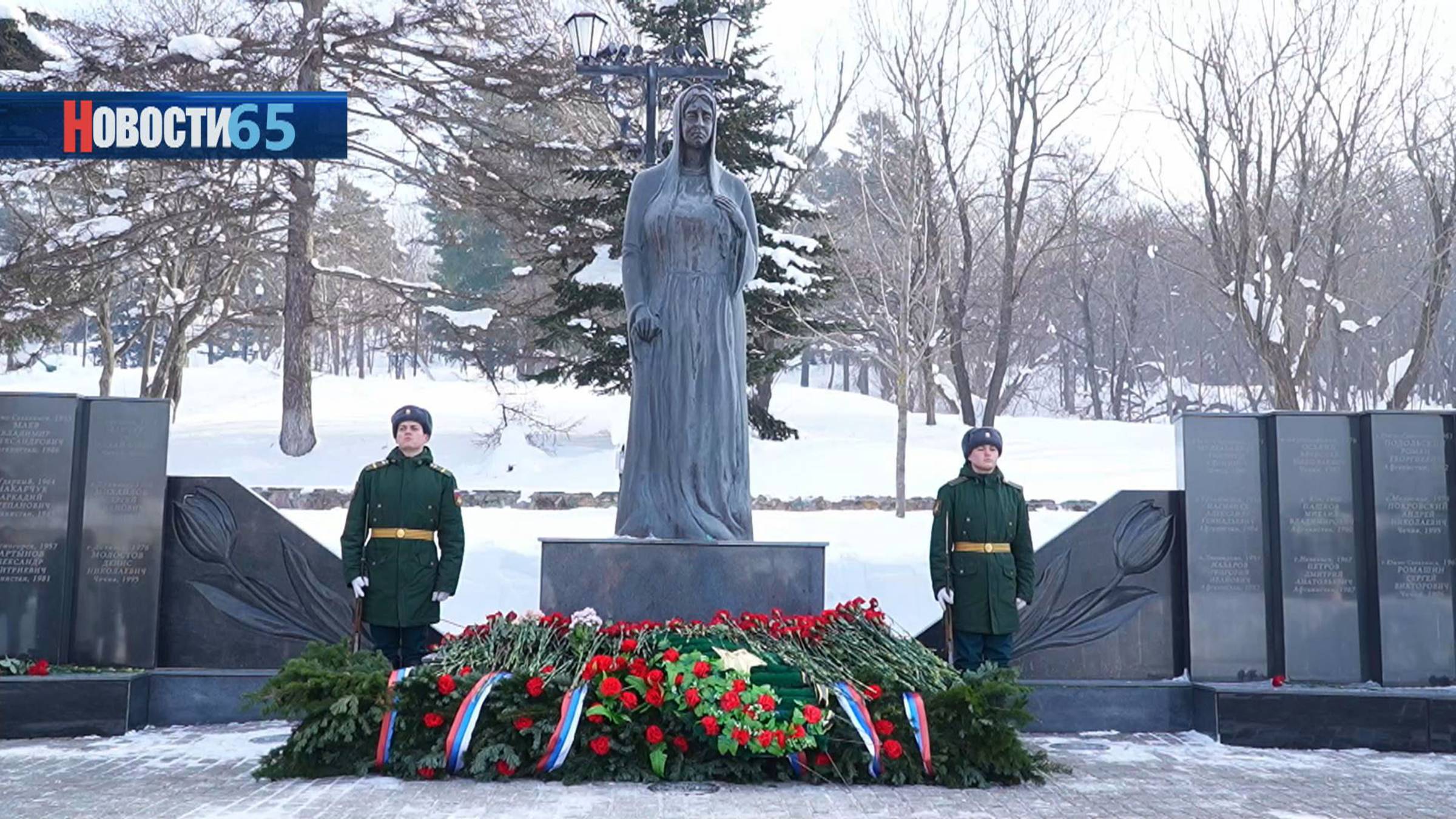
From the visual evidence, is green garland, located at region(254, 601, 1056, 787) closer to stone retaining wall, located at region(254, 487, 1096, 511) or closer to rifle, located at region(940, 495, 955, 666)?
rifle, located at region(940, 495, 955, 666)

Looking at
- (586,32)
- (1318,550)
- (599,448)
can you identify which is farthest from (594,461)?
(1318,550)

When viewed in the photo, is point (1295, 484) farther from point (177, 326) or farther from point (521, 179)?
point (177, 326)

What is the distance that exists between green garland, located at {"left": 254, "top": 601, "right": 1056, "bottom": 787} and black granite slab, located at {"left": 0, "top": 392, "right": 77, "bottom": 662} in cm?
256

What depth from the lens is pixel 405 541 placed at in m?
6.54

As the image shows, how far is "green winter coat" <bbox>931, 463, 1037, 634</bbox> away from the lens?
6676 mm

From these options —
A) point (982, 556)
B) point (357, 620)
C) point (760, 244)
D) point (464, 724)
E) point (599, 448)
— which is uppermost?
point (760, 244)

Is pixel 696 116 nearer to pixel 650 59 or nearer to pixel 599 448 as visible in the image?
pixel 650 59

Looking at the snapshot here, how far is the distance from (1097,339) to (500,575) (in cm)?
4311

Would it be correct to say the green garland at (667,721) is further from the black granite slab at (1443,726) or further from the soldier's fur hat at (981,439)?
the black granite slab at (1443,726)

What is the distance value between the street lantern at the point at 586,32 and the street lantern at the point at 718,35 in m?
0.95

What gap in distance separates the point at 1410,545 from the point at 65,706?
8.01m

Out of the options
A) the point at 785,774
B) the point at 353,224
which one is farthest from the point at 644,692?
the point at 353,224

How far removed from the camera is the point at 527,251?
21531mm

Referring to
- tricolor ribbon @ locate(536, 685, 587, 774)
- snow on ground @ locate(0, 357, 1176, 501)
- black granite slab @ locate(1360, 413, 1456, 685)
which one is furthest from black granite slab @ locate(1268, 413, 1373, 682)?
snow on ground @ locate(0, 357, 1176, 501)
